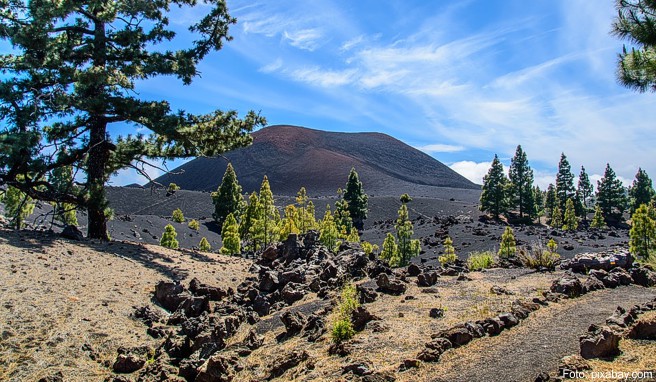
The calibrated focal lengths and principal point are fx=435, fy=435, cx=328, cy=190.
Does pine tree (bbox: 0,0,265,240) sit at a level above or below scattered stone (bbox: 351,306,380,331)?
above

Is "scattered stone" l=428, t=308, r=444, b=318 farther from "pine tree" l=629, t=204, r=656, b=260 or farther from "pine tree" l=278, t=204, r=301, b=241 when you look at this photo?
"pine tree" l=629, t=204, r=656, b=260

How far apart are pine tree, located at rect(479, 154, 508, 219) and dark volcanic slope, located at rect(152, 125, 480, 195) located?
122 ft

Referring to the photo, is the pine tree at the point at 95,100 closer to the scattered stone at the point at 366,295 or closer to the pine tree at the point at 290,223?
the scattered stone at the point at 366,295

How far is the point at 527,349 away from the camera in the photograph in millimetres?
5613

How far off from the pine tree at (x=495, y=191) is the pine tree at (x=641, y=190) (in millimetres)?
29089

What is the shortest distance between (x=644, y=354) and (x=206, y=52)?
44.2 ft

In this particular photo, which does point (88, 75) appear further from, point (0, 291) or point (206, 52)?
point (0, 291)

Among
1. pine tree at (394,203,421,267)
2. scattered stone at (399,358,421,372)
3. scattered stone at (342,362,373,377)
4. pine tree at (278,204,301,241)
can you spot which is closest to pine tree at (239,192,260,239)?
pine tree at (278,204,301,241)

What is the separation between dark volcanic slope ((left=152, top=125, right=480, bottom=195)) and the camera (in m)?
117

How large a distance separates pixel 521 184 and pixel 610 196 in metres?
17.4

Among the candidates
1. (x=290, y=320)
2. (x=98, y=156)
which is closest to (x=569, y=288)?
(x=290, y=320)

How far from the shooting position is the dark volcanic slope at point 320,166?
383ft

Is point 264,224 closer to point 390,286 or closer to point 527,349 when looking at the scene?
point 390,286

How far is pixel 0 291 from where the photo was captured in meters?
7.44
